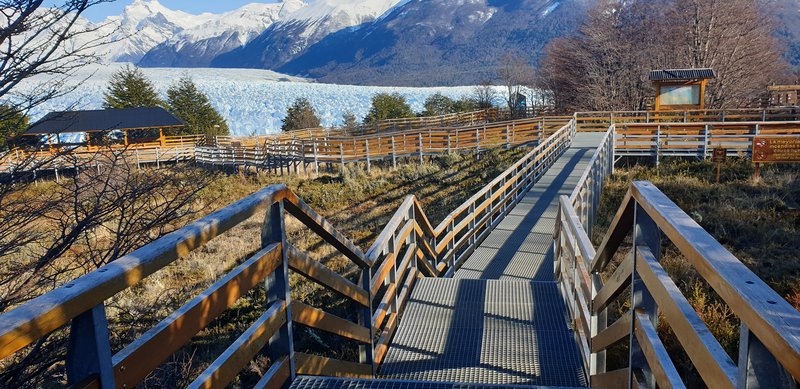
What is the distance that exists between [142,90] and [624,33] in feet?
115

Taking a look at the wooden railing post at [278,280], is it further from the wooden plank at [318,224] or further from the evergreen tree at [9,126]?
the evergreen tree at [9,126]

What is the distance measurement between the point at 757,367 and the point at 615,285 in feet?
5.57

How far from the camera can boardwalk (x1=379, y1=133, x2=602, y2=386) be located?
4414 mm

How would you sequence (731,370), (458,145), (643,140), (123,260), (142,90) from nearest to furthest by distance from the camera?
(731,370) < (123,260) < (643,140) < (458,145) < (142,90)

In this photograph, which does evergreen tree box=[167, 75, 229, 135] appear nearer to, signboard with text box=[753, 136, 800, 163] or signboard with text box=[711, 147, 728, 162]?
signboard with text box=[711, 147, 728, 162]

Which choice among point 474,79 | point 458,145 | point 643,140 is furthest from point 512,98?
point 474,79

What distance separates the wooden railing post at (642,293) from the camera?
99.7 inches

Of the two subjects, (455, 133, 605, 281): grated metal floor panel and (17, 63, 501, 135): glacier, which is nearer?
(455, 133, 605, 281): grated metal floor panel

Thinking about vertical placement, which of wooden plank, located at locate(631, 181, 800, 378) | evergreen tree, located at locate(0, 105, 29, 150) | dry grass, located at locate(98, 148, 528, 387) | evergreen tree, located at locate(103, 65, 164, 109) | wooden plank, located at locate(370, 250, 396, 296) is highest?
evergreen tree, located at locate(103, 65, 164, 109)

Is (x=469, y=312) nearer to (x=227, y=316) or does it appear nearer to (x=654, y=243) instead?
(x=654, y=243)

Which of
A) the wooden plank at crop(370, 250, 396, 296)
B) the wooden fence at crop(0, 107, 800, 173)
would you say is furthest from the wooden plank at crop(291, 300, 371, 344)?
the wooden fence at crop(0, 107, 800, 173)

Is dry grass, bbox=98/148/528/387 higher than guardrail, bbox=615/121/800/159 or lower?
lower

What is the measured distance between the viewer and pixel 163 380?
5.52 meters

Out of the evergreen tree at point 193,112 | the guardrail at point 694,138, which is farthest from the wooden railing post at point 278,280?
the evergreen tree at point 193,112
